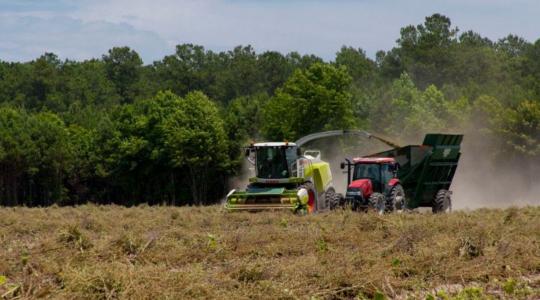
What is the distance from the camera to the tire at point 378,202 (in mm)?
25250

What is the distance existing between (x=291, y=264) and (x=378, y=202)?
42.9ft

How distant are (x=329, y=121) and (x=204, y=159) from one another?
10.7 metres

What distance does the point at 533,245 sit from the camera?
578 inches

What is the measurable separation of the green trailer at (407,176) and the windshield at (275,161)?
2015mm

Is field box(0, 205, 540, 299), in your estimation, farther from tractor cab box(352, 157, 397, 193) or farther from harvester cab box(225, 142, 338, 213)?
harvester cab box(225, 142, 338, 213)

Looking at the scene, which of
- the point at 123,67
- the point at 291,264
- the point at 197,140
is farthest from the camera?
the point at 123,67

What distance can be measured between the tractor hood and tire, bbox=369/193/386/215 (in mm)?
554

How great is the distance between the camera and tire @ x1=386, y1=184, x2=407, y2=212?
86.6ft

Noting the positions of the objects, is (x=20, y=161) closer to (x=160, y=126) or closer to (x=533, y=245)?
(x=160, y=126)

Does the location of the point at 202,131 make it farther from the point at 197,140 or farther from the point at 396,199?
the point at 396,199

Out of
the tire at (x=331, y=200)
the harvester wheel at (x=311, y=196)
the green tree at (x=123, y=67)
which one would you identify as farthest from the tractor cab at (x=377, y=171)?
the green tree at (x=123, y=67)

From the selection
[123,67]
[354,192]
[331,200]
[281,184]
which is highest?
[123,67]

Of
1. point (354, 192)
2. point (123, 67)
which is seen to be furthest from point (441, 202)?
point (123, 67)

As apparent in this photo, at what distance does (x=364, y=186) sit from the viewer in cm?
2627
